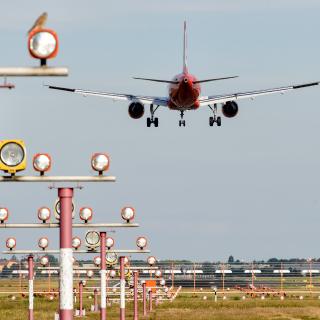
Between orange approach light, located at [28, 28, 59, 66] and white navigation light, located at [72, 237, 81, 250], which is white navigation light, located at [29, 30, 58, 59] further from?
white navigation light, located at [72, 237, 81, 250]

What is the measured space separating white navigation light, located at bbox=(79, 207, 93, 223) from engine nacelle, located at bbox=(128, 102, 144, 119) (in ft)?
171

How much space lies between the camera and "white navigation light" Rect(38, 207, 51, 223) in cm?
4994

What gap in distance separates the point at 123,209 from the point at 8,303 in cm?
7305

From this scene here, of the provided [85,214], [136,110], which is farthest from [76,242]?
[136,110]

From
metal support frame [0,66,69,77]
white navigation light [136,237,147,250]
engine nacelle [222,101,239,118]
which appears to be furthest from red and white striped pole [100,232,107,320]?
engine nacelle [222,101,239,118]

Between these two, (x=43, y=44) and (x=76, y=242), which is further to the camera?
(x=76, y=242)

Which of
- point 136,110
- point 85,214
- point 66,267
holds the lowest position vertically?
point 66,267

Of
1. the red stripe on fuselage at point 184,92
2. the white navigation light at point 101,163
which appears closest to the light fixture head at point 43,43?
the white navigation light at point 101,163

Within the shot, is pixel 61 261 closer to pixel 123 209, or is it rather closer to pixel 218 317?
pixel 123 209

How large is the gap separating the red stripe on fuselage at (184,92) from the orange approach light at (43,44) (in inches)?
2820

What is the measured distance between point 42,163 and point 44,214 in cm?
971

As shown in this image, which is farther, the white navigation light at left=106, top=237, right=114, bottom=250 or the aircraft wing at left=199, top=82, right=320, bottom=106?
the aircraft wing at left=199, top=82, right=320, bottom=106

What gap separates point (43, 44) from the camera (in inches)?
1182

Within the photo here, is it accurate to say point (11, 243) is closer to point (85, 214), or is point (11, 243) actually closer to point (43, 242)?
point (43, 242)
